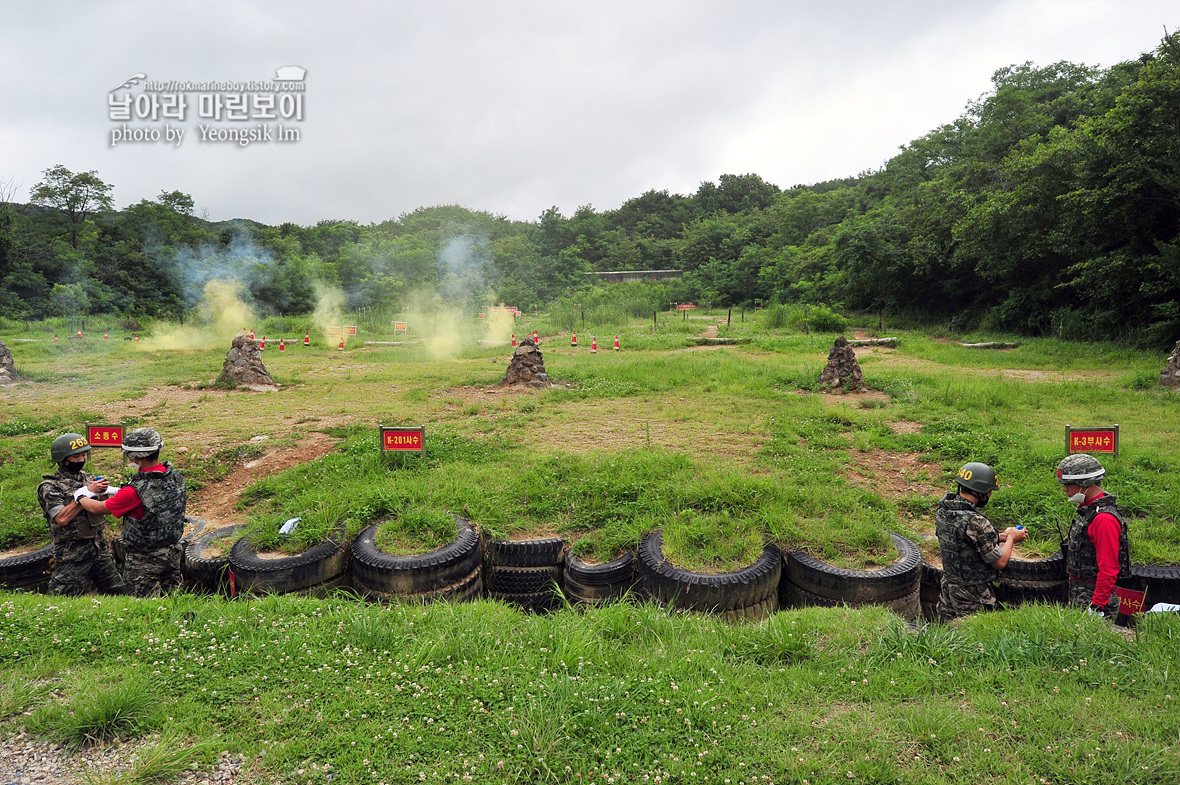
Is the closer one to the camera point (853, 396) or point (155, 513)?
point (155, 513)

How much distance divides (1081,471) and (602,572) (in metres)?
3.21

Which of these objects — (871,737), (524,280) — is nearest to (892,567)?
(871,737)

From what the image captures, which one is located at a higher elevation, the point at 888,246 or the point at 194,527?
the point at 888,246

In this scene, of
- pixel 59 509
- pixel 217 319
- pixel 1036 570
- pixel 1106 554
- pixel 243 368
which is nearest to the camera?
pixel 1106 554

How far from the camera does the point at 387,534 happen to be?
5.14 m

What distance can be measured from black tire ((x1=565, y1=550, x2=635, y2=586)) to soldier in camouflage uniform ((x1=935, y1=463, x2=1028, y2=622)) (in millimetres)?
2207

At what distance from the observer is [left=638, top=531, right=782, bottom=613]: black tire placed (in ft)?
14.3

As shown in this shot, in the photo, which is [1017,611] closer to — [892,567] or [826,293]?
[892,567]

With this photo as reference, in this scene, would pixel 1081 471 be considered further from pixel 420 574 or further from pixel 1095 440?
pixel 420 574

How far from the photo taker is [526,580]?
4930 mm

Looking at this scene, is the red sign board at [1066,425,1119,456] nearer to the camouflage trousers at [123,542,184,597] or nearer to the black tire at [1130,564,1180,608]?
the black tire at [1130,564,1180,608]

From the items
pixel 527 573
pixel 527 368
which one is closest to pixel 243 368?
pixel 527 368

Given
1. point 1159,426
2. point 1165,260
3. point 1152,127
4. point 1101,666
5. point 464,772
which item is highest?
point 1152,127

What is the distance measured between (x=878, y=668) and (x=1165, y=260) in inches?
679
